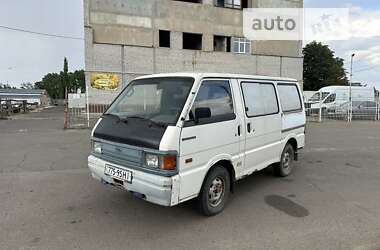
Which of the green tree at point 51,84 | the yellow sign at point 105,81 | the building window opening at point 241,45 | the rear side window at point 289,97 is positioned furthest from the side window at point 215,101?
the green tree at point 51,84

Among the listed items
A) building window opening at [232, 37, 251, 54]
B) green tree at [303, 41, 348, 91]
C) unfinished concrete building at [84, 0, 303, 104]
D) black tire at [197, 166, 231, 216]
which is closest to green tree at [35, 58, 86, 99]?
green tree at [303, 41, 348, 91]

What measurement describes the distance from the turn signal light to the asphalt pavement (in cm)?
91

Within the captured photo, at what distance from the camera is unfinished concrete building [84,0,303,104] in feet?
69.7

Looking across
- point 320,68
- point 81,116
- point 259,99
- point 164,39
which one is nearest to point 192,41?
point 164,39

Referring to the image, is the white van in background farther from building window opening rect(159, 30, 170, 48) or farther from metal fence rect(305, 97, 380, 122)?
building window opening rect(159, 30, 170, 48)

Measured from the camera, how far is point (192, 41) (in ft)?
87.6

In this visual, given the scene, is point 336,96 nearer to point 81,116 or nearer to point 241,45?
point 241,45

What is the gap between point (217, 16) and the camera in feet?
81.4

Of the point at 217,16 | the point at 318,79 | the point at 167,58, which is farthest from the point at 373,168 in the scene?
the point at 318,79

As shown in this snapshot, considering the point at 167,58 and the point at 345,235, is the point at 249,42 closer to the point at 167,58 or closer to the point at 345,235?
the point at 167,58

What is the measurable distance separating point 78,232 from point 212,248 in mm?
1709

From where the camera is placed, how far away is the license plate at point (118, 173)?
12.3ft

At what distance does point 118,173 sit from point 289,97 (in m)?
4.06

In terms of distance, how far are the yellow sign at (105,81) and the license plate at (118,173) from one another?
18495 millimetres
